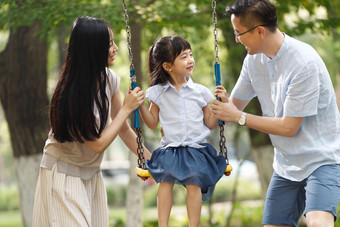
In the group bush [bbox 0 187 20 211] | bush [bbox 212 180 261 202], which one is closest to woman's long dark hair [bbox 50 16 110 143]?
bush [bbox 212 180 261 202]

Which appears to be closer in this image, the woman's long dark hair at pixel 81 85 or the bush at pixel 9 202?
the woman's long dark hair at pixel 81 85

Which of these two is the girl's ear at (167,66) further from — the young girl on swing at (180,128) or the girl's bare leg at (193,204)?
the girl's bare leg at (193,204)

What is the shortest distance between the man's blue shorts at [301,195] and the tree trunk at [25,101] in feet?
14.7

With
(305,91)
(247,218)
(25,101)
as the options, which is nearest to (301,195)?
(305,91)

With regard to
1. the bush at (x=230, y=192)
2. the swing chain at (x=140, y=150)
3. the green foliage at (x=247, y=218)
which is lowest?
the bush at (x=230, y=192)

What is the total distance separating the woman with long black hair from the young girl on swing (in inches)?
9.7

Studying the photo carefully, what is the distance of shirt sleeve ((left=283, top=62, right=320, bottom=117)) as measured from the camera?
125 inches

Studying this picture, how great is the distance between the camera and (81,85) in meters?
3.34

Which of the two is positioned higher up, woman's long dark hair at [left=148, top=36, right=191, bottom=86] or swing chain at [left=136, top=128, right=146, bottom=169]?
woman's long dark hair at [left=148, top=36, right=191, bottom=86]

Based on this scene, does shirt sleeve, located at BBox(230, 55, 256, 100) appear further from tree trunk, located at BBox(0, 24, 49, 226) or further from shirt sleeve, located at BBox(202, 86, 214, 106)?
tree trunk, located at BBox(0, 24, 49, 226)

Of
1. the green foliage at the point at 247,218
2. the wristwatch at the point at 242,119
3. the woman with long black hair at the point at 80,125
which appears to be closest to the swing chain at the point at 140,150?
the woman with long black hair at the point at 80,125

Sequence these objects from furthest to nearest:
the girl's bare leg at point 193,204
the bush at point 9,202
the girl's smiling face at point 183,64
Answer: the bush at point 9,202 → the girl's smiling face at point 183,64 → the girl's bare leg at point 193,204

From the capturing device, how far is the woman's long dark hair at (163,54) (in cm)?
365

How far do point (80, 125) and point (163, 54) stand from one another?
2.66 feet
